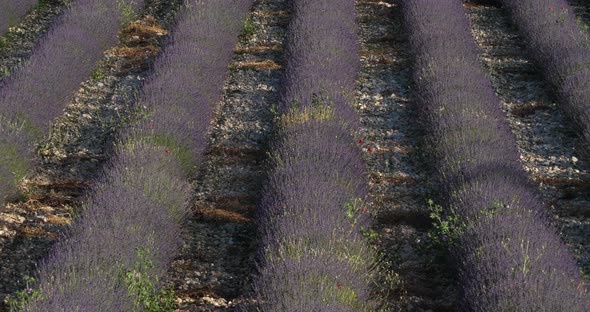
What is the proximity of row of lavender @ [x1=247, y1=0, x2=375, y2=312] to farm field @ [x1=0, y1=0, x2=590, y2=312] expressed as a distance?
0.05 ft

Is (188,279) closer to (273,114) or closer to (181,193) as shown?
→ (181,193)

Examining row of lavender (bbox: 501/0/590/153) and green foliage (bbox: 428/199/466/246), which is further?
row of lavender (bbox: 501/0/590/153)

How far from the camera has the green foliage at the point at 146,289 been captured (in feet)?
12.6

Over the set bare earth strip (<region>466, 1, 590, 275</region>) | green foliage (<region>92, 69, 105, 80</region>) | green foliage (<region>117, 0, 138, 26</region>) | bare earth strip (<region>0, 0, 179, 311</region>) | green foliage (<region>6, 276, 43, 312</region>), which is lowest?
bare earth strip (<region>466, 1, 590, 275</region>)

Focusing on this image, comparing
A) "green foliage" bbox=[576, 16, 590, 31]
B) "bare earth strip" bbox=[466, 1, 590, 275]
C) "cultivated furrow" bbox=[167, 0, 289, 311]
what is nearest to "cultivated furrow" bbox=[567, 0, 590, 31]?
"green foliage" bbox=[576, 16, 590, 31]

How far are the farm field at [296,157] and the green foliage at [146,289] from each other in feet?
0.05

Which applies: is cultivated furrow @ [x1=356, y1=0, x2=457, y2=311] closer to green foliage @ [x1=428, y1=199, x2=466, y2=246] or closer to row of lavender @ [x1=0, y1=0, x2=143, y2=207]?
green foliage @ [x1=428, y1=199, x2=466, y2=246]

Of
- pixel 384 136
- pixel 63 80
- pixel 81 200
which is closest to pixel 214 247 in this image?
pixel 81 200

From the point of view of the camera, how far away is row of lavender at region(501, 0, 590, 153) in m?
5.92

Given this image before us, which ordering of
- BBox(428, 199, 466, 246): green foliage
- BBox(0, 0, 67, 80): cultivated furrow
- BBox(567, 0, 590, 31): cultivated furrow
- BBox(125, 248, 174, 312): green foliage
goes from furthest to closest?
BBox(567, 0, 590, 31): cultivated furrow < BBox(0, 0, 67, 80): cultivated furrow < BBox(428, 199, 466, 246): green foliage < BBox(125, 248, 174, 312): green foliage

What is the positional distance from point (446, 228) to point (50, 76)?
331 cm

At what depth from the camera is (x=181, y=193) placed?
480 centimetres

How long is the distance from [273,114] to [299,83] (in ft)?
0.93

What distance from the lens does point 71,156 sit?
18.3ft
